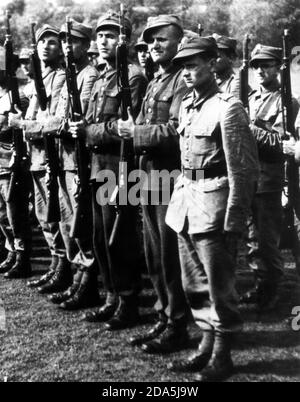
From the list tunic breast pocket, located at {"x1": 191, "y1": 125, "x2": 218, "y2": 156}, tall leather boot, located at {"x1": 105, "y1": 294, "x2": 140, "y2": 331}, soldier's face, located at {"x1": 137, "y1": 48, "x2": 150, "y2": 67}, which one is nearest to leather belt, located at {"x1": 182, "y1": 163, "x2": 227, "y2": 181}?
tunic breast pocket, located at {"x1": 191, "y1": 125, "x2": 218, "y2": 156}

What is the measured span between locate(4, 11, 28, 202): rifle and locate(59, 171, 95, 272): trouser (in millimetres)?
1188

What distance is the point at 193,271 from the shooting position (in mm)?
4188

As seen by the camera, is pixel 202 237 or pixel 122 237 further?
pixel 122 237

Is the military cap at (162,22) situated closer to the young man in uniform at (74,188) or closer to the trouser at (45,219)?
the young man in uniform at (74,188)

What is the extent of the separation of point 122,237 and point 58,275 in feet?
5.00

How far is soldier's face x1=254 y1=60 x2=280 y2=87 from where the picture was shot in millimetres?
5703

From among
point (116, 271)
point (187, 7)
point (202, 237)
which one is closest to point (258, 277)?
point (116, 271)

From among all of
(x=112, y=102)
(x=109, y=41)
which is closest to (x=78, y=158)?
(x=112, y=102)

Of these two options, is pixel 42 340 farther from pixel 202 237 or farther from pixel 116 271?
pixel 202 237

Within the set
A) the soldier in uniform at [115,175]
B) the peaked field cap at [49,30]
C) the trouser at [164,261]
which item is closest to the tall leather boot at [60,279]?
the soldier in uniform at [115,175]

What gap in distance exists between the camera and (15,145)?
6824mm

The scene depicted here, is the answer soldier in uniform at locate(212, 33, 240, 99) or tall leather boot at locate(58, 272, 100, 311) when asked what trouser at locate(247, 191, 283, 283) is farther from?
tall leather boot at locate(58, 272, 100, 311)

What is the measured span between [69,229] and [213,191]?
7.53 feet

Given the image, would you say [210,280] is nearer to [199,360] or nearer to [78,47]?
[199,360]
